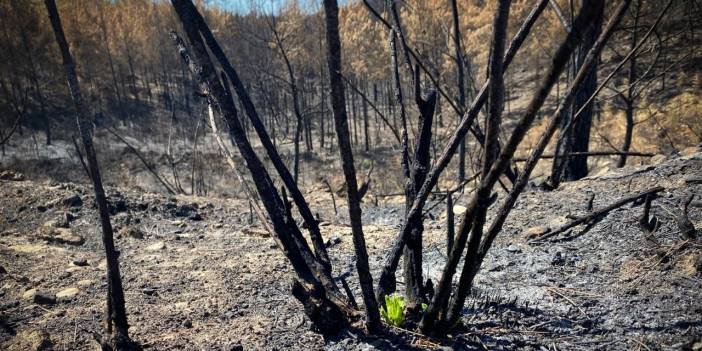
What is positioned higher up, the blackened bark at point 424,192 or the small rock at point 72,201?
the blackened bark at point 424,192

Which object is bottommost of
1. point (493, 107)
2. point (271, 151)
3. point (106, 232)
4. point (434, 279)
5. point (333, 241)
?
point (333, 241)

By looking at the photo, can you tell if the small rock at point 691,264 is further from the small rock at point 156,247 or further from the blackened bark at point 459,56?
the small rock at point 156,247

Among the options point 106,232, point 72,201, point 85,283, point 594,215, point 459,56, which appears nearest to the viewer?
point 106,232

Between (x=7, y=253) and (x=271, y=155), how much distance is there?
3345 millimetres

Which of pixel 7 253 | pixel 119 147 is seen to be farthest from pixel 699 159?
pixel 119 147

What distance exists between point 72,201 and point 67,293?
9.87 ft

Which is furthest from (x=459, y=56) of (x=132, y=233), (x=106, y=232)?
(x=132, y=233)

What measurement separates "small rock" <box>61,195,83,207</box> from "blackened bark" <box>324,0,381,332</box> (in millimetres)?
5354

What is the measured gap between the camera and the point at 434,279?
8.32 feet

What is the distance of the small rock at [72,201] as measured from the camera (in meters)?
5.64

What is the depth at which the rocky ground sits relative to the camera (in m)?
1.72

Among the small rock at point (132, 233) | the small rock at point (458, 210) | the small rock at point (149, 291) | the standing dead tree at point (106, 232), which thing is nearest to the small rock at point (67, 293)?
the small rock at point (149, 291)

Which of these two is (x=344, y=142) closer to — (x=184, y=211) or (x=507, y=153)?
(x=507, y=153)

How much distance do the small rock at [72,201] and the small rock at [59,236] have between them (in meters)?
0.95
